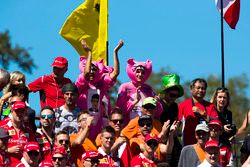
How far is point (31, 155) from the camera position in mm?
18484

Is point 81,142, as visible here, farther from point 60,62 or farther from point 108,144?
point 60,62

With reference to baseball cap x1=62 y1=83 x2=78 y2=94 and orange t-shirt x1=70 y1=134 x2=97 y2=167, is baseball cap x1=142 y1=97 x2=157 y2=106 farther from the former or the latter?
orange t-shirt x1=70 y1=134 x2=97 y2=167

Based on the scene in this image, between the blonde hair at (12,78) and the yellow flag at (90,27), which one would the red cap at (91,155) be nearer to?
the blonde hair at (12,78)

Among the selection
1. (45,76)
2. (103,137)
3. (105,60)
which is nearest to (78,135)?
(103,137)

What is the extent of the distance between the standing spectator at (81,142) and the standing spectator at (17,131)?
0.74 meters

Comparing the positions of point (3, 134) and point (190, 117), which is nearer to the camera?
point (3, 134)

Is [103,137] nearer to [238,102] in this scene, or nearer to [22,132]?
[22,132]

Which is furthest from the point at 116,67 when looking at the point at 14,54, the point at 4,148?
the point at 14,54

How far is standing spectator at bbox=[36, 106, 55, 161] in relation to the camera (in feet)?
63.2

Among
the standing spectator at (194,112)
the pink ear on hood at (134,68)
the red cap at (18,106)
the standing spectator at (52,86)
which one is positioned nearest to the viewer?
the red cap at (18,106)

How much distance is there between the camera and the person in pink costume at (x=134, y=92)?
21.0 metres

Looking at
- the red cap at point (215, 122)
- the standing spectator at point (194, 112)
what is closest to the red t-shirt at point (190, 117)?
the standing spectator at point (194, 112)

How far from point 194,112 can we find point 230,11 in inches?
172

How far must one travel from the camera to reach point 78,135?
19.6 metres
